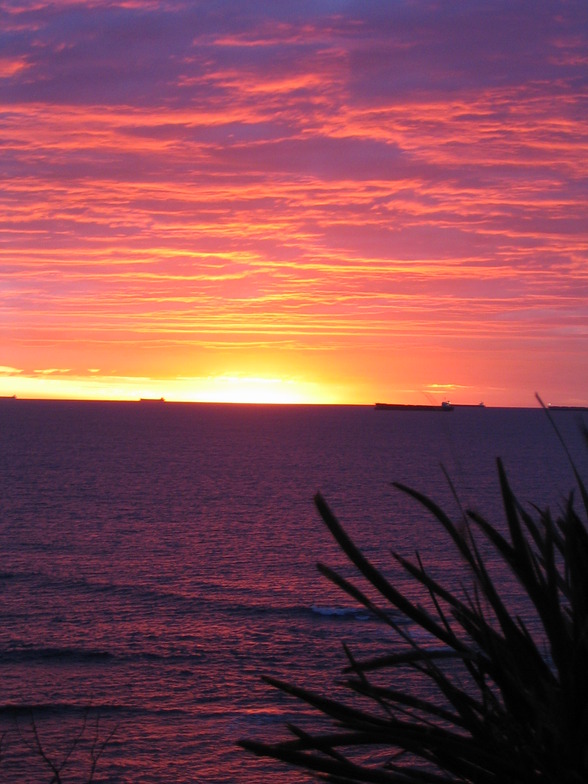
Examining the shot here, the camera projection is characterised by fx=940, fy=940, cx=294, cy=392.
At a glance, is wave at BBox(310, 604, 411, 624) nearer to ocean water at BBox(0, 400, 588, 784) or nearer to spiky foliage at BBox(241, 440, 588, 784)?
ocean water at BBox(0, 400, 588, 784)

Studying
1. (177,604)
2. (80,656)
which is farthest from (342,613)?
(80,656)

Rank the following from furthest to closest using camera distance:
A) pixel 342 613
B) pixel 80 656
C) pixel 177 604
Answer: pixel 177 604
pixel 342 613
pixel 80 656

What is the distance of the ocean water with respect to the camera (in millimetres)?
21922

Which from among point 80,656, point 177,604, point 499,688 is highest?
point 177,604

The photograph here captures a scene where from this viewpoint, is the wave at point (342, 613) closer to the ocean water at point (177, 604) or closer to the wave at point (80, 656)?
the ocean water at point (177, 604)

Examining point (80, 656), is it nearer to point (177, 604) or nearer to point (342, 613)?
point (177, 604)

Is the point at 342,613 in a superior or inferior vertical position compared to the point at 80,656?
superior

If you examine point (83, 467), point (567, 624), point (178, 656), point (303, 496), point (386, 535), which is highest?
point (83, 467)

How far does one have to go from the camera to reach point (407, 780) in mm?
2232

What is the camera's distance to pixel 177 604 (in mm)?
34688

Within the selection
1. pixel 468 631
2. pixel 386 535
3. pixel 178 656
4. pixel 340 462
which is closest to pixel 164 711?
pixel 178 656

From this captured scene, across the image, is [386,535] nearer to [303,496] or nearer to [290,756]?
[303,496]

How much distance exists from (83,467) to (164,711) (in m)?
68.8

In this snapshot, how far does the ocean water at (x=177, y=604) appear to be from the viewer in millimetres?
21922
